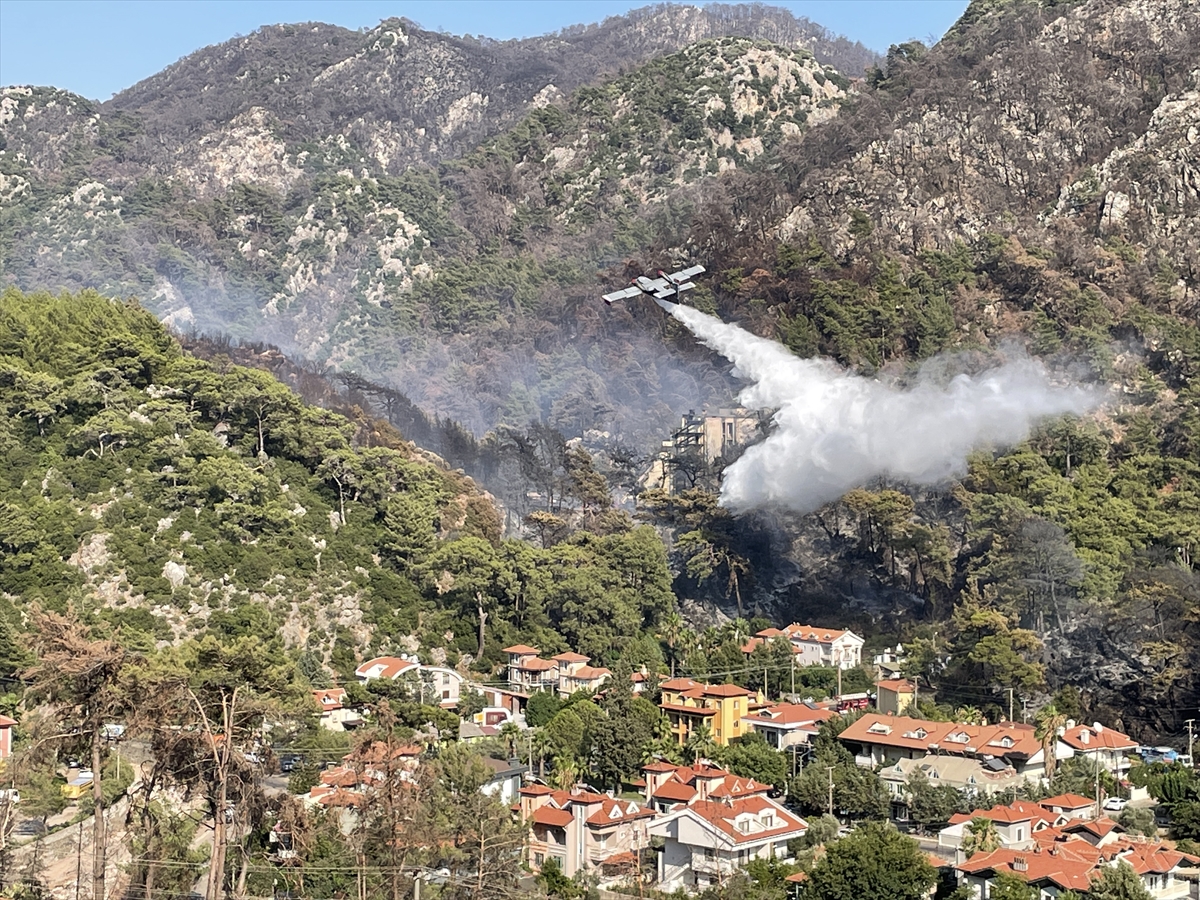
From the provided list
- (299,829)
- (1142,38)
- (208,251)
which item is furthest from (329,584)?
(208,251)

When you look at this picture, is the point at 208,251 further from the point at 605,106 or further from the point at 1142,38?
the point at 1142,38

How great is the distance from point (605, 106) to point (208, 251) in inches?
1338

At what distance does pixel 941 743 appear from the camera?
5766 cm

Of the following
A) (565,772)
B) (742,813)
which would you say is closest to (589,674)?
(565,772)

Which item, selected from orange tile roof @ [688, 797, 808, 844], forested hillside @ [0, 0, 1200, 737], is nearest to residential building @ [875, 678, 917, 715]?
forested hillside @ [0, 0, 1200, 737]

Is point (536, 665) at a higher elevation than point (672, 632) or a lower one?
lower

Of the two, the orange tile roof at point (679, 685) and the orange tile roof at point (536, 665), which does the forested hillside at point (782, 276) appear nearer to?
the orange tile roof at point (536, 665)

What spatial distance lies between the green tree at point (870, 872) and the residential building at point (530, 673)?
21899 millimetres

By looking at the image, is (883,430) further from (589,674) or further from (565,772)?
(565,772)

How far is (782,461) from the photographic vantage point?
78.1m

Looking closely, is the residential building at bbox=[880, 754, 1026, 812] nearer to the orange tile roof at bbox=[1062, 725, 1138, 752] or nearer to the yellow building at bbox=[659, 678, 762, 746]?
the orange tile roof at bbox=[1062, 725, 1138, 752]

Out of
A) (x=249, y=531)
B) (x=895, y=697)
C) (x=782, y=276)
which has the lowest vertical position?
(x=895, y=697)

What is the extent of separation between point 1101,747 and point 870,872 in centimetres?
1663

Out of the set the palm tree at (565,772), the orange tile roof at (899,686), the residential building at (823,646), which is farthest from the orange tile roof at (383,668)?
the orange tile roof at (899,686)
